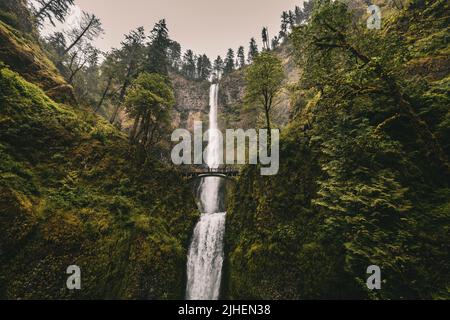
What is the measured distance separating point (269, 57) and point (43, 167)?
20.1 metres

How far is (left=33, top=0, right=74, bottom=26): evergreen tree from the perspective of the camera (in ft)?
110

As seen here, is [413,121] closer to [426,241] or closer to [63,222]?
[426,241]

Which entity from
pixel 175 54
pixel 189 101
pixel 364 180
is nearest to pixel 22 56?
pixel 364 180

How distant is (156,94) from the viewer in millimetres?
20766

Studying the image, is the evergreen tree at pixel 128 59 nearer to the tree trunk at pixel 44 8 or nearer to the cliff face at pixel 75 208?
the cliff face at pixel 75 208

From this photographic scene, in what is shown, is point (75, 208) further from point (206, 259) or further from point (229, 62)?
point (229, 62)

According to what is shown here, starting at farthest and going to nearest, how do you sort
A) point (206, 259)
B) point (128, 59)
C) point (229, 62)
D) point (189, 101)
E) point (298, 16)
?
point (298, 16), point (229, 62), point (189, 101), point (128, 59), point (206, 259)

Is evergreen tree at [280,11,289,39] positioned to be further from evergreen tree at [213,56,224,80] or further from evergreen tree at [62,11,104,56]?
evergreen tree at [62,11,104,56]

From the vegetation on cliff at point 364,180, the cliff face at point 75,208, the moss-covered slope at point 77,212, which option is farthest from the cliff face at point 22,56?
the vegetation on cliff at point 364,180

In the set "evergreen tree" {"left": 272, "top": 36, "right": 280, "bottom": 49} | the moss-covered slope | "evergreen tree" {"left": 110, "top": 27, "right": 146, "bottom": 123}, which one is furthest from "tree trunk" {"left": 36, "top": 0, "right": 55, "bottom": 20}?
"evergreen tree" {"left": 272, "top": 36, "right": 280, "bottom": 49}

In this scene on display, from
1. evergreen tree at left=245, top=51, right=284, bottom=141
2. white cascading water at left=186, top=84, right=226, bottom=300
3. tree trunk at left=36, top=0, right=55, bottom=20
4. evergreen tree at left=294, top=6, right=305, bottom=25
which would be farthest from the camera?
evergreen tree at left=294, top=6, right=305, bottom=25

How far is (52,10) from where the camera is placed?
33875mm

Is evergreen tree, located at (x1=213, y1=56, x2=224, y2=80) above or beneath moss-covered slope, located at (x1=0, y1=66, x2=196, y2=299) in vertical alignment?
above

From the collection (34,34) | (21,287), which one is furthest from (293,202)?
(34,34)
